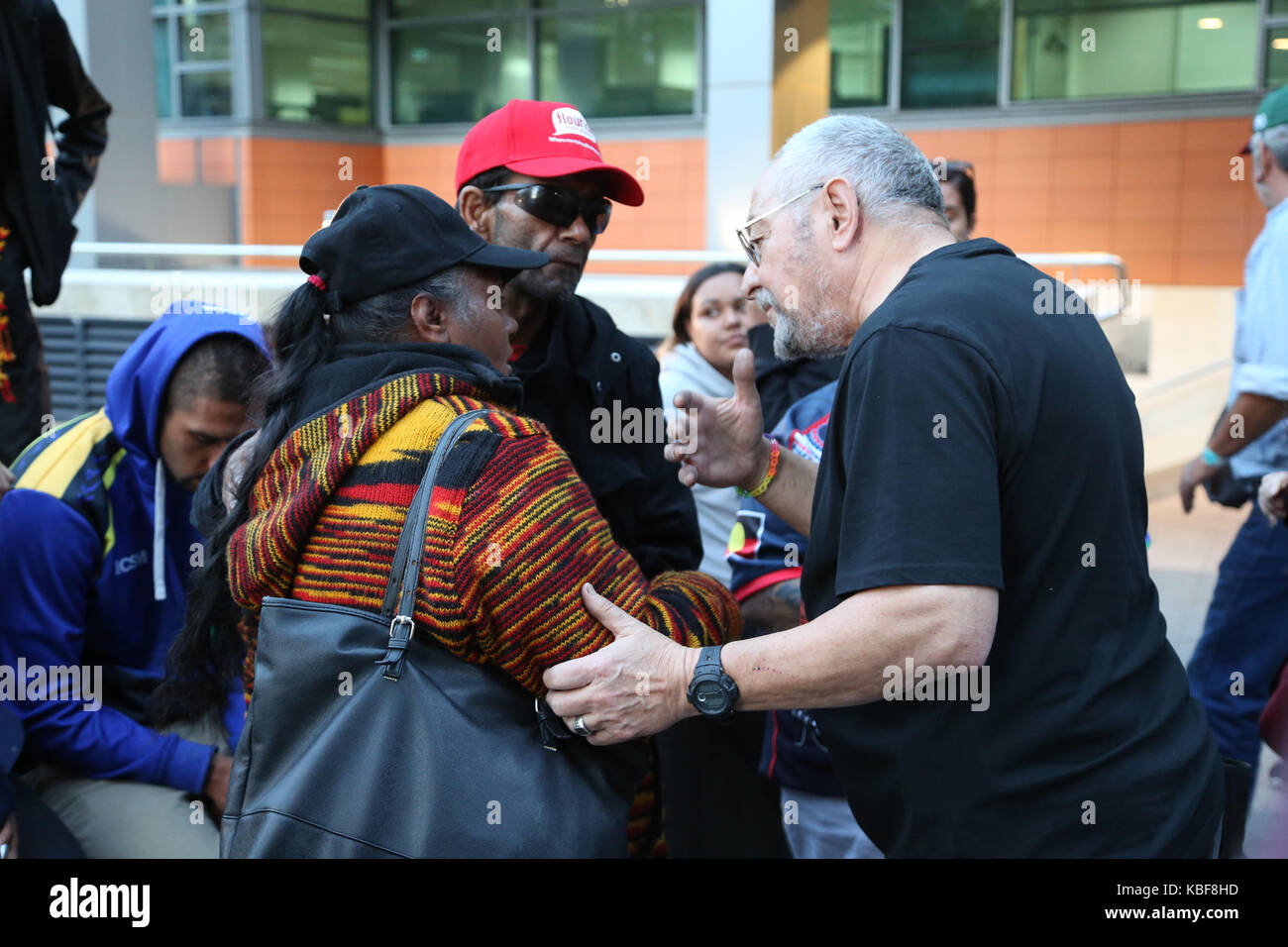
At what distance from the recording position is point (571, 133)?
274cm

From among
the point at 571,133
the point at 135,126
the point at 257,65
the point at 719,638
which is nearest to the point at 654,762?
the point at 719,638

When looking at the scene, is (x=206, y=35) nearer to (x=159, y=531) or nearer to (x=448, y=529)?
(x=159, y=531)

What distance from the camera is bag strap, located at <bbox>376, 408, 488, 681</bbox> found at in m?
1.85

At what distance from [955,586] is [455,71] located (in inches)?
792

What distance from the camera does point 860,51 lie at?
17.6 metres

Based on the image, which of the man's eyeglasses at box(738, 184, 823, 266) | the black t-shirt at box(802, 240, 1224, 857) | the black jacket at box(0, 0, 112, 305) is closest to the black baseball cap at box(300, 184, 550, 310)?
the man's eyeglasses at box(738, 184, 823, 266)

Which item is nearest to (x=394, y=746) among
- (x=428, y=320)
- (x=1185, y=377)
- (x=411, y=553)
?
(x=411, y=553)

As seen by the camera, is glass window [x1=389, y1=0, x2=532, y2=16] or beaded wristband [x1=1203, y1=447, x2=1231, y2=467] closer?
beaded wristband [x1=1203, y1=447, x2=1231, y2=467]

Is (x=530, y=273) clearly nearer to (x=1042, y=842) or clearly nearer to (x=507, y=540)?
(x=507, y=540)

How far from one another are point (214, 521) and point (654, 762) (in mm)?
1083

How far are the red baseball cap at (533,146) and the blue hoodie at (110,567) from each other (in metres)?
0.75

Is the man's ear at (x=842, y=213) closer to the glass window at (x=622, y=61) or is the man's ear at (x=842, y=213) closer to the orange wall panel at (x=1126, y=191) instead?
the orange wall panel at (x=1126, y=191)

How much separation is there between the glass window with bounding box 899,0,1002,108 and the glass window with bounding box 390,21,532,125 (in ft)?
20.1

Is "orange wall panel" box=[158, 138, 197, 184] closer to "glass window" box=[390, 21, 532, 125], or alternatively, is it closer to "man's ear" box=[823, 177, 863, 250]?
"glass window" box=[390, 21, 532, 125]
